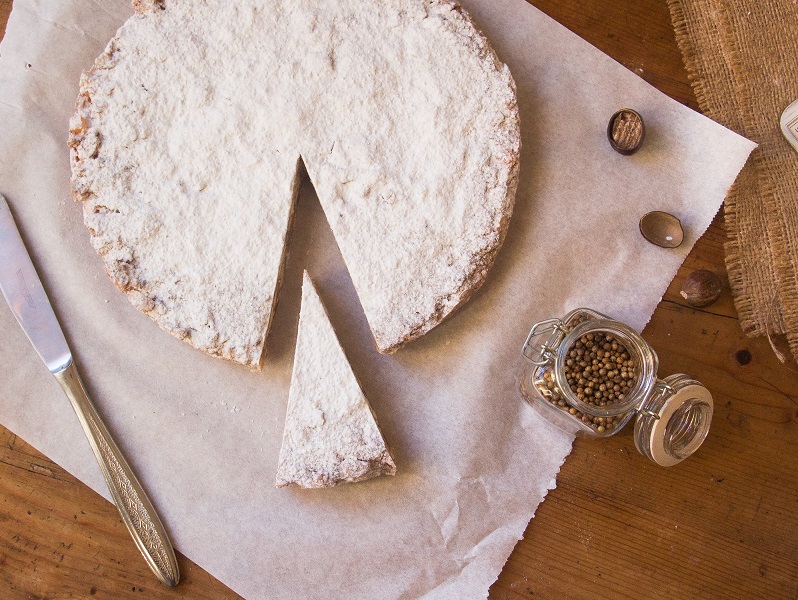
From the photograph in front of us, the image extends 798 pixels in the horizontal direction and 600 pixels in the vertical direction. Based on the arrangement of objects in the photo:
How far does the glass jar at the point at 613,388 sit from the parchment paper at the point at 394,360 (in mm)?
177

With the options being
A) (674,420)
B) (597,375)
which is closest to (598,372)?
(597,375)

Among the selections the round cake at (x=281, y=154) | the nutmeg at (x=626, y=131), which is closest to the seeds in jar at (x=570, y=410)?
the round cake at (x=281, y=154)

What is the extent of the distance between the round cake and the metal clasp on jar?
26 centimetres

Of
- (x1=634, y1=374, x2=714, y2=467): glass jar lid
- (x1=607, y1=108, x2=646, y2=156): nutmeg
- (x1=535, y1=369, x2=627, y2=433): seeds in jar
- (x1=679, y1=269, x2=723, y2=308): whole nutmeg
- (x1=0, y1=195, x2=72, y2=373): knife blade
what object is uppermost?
(x1=607, y1=108, x2=646, y2=156): nutmeg

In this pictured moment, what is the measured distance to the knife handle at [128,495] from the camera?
2129 millimetres

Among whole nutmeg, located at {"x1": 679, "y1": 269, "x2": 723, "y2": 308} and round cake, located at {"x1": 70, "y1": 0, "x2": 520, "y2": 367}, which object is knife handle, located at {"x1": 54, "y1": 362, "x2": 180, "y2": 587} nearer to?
round cake, located at {"x1": 70, "y1": 0, "x2": 520, "y2": 367}

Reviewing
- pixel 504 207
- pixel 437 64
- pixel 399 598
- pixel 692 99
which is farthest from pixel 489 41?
pixel 399 598

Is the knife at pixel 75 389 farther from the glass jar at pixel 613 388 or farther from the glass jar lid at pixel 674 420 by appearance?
the glass jar lid at pixel 674 420

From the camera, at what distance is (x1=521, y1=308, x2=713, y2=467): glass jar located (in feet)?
6.37

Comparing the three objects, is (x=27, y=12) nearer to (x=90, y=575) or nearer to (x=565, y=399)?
(x=90, y=575)

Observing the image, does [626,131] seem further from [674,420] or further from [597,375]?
[674,420]

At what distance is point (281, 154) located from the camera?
6.94 feet

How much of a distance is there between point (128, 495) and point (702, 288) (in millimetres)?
2076

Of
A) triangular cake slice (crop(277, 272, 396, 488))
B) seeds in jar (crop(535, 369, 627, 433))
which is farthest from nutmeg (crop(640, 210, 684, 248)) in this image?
triangular cake slice (crop(277, 272, 396, 488))
